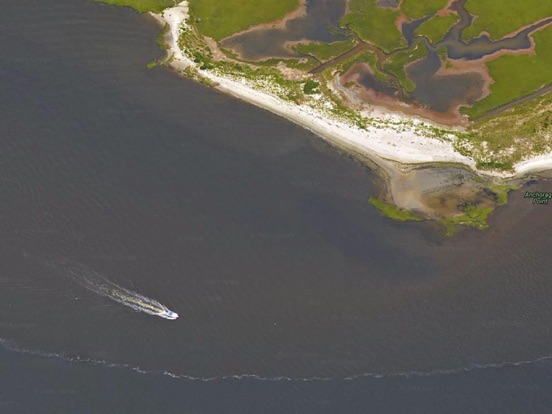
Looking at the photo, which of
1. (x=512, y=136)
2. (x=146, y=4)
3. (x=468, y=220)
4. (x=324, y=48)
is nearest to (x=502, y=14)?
(x=512, y=136)

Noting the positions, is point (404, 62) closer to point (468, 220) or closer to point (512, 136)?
point (512, 136)

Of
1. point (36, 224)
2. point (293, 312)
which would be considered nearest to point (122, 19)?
point (36, 224)

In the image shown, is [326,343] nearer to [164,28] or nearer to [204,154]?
[204,154]

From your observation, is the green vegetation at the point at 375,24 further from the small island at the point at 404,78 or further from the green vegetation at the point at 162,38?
the green vegetation at the point at 162,38

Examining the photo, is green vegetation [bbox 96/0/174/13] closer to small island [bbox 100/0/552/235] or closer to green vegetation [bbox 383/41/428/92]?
small island [bbox 100/0/552/235]

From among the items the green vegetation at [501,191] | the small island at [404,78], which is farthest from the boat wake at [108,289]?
the green vegetation at [501,191]

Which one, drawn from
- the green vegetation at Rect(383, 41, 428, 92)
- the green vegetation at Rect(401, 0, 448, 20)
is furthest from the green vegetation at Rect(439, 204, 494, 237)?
the green vegetation at Rect(401, 0, 448, 20)
